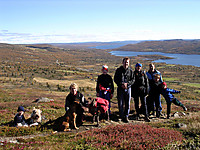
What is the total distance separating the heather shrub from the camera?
17.9ft

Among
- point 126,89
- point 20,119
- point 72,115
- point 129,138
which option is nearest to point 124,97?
point 126,89

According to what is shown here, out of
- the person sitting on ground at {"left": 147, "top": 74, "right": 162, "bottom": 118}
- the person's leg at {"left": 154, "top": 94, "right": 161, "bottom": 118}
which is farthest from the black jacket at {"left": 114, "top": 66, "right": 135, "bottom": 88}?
the person's leg at {"left": 154, "top": 94, "right": 161, "bottom": 118}

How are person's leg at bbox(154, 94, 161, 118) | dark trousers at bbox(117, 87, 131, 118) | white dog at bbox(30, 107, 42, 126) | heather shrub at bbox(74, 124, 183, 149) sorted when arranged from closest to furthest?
heather shrub at bbox(74, 124, 183, 149), dark trousers at bbox(117, 87, 131, 118), white dog at bbox(30, 107, 42, 126), person's leg at bbox(154, 94, 161, 118)

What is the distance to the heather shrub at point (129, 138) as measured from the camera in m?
5.47

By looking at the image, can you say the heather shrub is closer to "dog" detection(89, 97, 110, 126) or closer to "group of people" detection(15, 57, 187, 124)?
"dog" detection(89, 97, 110, 126)

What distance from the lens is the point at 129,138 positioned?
6000 millimetres

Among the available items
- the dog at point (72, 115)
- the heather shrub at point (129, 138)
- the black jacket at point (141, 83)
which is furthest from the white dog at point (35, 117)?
the black jacket at point (141, 83)

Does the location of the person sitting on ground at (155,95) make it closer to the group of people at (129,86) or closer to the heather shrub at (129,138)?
the group of people at (129,86)

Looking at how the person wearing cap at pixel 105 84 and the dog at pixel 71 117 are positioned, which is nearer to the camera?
the dog at pixel 71 117

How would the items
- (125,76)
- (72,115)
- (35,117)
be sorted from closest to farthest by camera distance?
(72,115), (125,76), (35,117)

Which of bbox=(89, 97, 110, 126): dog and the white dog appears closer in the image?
bbox=(89, 97, 110, 126): dog

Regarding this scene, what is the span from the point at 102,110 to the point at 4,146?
13.5 feet

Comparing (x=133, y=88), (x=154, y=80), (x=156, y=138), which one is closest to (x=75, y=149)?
(x=156, y=138)

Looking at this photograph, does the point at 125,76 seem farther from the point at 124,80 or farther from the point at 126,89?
the point at 126,89
